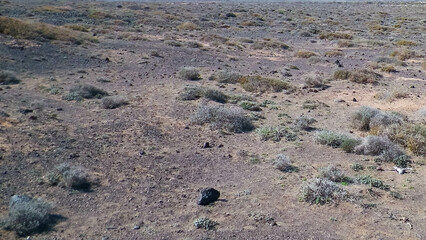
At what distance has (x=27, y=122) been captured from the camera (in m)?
10.6

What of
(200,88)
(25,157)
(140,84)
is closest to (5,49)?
(140,84)

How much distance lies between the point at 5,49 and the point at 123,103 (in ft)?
33.0

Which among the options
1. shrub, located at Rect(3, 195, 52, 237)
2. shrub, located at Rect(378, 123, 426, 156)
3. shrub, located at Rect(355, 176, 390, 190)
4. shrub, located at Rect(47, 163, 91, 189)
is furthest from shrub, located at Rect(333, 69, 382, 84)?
shrub, located at Rect(3, 195, 52, 237)

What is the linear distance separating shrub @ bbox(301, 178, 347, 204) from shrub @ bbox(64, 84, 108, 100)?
8.72 meters

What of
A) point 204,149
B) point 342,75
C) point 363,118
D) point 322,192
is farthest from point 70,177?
point 342,75

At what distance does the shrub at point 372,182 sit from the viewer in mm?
7591

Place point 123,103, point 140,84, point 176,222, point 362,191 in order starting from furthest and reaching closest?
1. point 140,84
2. point 123,103
3. point 362,191
4. point 176,222

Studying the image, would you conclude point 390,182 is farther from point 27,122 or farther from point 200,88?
point 27,122

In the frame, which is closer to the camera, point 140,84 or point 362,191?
point 362,191

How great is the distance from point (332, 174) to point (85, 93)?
9021mm

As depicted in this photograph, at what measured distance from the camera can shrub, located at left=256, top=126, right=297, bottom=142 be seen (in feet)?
33.6

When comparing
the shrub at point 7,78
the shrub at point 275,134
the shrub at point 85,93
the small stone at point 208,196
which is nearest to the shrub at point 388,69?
the shrub at point 275,134

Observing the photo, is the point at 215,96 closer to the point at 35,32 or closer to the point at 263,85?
the point at 263,85

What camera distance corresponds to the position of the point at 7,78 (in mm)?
14672
